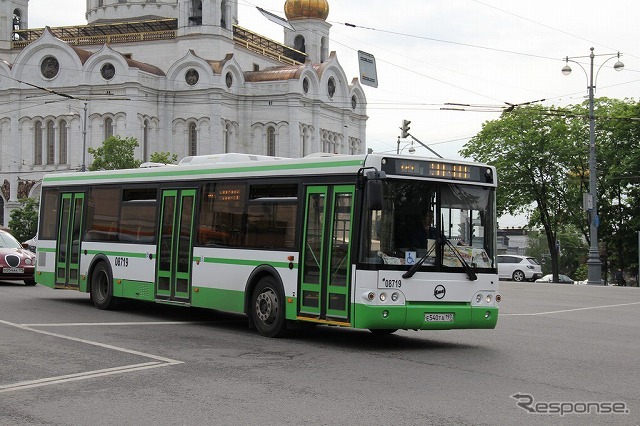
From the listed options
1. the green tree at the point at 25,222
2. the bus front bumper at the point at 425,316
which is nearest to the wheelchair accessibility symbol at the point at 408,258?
the bus front bumper at the point at 425,316

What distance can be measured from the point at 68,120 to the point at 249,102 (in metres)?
14.3

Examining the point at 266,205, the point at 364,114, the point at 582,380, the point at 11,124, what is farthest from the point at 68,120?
the point at 582,380

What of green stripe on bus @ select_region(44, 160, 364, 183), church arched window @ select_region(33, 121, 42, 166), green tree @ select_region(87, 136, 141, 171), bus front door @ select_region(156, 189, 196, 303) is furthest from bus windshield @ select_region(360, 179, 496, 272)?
church arched window @ select_region(33, 121, 42, 166)

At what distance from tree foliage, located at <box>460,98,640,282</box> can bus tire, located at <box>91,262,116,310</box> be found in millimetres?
46469

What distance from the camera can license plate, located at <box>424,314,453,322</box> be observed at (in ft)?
42.8

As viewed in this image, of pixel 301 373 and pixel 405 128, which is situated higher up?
pixel 405 128

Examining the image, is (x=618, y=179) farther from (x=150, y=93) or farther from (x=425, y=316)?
(x=425, y=316)

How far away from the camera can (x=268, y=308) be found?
1429cm

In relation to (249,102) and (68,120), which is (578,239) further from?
(68,120)

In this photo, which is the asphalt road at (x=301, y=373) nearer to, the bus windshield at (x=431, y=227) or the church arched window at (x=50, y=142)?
the bus windshield at (x=431, y=227)

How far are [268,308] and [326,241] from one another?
1.55m

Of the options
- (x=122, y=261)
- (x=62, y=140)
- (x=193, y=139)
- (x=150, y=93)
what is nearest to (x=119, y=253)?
(x=122, y=261)

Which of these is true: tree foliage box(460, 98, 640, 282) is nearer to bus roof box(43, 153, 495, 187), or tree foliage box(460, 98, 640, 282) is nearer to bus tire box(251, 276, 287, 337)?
bus roof box(43, 153, 495, 187)

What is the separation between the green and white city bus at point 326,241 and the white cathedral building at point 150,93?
59976 mm
